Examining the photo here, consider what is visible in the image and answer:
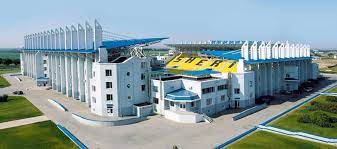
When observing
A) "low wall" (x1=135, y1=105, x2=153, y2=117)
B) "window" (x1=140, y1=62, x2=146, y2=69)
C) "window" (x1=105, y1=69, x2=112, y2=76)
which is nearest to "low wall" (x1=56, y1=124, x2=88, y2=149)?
"window" (x1=105, y1=69, x2=112, y2=76)

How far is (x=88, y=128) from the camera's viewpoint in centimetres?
4200

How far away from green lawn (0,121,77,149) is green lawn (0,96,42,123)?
7.01m

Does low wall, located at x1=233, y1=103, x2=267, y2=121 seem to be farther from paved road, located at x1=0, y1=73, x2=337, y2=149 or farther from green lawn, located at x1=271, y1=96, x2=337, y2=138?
green lawn, located at x1=271, y1=96, x2=337, y2=138

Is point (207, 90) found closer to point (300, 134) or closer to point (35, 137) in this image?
point (300, 134)

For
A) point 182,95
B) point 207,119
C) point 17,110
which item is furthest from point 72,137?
point 17,110

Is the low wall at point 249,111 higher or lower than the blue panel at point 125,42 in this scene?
lower

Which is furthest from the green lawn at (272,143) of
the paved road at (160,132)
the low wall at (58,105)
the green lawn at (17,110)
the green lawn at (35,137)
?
the green lawn at (17,110)

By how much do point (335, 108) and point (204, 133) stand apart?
25674 mm

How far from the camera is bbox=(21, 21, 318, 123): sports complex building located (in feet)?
155

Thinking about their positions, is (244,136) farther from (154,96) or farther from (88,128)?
(88,128)

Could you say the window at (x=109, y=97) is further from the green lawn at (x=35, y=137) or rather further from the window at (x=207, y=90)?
the window at (x=207, y=90)

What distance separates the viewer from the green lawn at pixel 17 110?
49350mm

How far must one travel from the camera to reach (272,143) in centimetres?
3447

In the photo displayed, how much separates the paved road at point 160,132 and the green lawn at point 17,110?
105 inches
